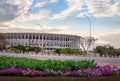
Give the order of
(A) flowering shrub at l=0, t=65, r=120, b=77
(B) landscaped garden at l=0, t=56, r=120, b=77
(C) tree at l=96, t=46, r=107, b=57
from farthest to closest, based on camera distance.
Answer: (C) tree at l=96, t=46, r=107, b=57, (B) landscaped garden at l=0, t=56, r=120, b=77, (A) flowering shrub at l=0, t=65, r=120, b=77

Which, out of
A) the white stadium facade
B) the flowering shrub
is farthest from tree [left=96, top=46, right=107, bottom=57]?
the flowering shrub

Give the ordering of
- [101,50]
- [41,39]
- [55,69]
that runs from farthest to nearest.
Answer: [41,39] < [101,50] < [55,69]

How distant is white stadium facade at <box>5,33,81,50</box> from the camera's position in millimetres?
116688

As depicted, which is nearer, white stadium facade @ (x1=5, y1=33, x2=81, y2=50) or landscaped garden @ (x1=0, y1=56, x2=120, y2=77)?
landscaped garden @ (x1=0, y1=56, x2=120, y2=77)

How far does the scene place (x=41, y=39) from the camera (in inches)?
4624

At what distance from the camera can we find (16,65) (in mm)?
13211

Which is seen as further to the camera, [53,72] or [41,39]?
[41,39]

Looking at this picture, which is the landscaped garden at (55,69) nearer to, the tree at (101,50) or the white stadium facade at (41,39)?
the tree at (101,50)

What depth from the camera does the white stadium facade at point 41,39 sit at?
383 feet

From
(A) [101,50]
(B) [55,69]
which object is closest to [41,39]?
(A) [101,50]

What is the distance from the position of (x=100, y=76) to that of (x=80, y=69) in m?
0.93

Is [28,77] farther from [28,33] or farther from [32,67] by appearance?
[28,33]

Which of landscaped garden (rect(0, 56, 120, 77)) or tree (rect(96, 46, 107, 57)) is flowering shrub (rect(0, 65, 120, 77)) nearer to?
landscaped garden (rect(0, 56, 120, 77))

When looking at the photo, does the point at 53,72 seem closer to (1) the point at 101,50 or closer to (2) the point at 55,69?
(2) the point at 55,69
